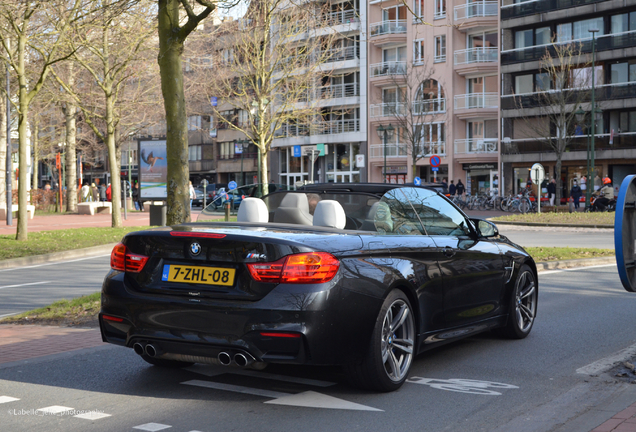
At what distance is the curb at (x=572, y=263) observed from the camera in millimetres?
14672

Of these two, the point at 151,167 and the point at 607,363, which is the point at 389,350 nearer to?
the point at 607,363

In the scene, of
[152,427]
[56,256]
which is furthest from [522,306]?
[56,256]

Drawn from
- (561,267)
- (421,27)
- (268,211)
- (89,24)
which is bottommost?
(561,267)

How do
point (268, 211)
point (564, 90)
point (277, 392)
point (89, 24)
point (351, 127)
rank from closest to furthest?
point (277, 392) → point (268, 211) → point (89, 24) → point (564, 90) → point (351, 127)

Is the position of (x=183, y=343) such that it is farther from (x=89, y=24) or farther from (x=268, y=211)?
(x=89, y=24)

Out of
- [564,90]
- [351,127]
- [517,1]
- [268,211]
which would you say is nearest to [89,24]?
[268,211]

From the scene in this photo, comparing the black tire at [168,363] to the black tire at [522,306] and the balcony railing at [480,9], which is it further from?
the balcony railing at [480,9]

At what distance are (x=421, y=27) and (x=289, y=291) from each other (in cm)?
5892

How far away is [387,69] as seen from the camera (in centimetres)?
6488

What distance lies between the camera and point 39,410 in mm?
5012

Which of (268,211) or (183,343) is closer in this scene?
(183,343)

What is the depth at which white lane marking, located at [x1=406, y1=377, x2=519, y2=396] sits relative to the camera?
5.51m

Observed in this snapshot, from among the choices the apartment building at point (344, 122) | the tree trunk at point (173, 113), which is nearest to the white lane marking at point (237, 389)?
the tree trunk at point (173, 113)

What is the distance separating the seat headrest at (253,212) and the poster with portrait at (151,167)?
1316 inches
